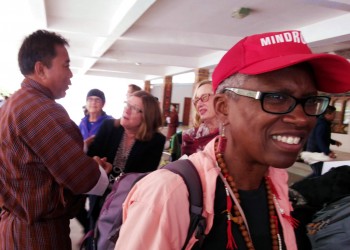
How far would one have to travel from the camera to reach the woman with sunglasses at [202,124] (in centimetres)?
201

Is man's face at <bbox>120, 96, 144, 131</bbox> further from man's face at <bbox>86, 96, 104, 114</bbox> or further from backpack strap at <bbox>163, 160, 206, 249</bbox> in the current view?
backpack strap at <bbox>163, 160, 206, 249</bbox>

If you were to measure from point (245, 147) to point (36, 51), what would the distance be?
47.1 inches

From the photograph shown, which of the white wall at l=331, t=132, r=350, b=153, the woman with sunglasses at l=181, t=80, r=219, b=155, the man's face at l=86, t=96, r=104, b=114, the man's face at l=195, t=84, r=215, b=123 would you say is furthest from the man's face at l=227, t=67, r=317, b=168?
the white wall at l=331, t=132, r=350, b=153

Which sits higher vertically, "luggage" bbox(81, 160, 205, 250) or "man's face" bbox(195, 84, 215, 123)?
"man's face" bbox(195, 84, 215, 123)

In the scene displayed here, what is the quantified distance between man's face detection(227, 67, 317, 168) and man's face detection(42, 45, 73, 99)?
1.04m

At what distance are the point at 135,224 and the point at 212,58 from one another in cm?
920

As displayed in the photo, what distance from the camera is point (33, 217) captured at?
4.60 ft

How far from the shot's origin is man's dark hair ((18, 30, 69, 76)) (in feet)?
5.16

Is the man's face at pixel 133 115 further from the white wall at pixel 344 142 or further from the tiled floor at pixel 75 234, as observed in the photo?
the white wall at pixel 344 142

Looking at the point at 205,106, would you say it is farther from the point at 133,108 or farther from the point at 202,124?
the point at 133,108

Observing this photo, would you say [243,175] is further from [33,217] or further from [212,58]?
[212,58]

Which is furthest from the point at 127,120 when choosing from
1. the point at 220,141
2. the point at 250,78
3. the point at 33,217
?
the point at 250,78

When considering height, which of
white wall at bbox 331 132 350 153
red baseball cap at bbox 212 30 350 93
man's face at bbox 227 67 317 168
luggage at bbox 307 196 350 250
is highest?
red baseball cap at bbox 212 30 350 93

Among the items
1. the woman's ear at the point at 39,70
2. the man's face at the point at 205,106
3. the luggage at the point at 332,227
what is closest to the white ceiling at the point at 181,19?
the man's face at the point at 205,106
